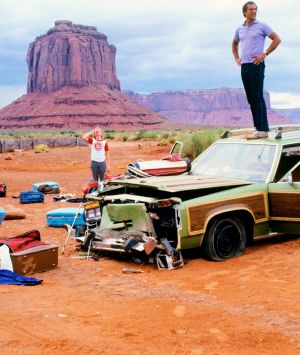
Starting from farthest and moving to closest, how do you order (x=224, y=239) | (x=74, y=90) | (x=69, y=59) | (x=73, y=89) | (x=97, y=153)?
(x=69, y=59) < (x=73, y=89) < (x=74, y=90) < (x=97, y=153) < (x=224, y=239)

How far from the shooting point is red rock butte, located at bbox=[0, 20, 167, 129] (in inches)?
Answer: 5197

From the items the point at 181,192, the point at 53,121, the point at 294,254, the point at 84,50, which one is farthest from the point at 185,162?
the point at 84,50

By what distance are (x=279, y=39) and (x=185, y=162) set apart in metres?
2.42

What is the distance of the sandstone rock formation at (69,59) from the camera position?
5768 inches

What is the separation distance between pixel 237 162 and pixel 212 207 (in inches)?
58.0

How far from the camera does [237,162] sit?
912 cm

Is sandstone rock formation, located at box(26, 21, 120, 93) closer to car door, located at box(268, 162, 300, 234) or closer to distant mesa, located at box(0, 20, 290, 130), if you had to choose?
distant mesa, located at box(0, 20, 290, 130)

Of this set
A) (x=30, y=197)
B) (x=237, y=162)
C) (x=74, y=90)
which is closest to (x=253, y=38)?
(x=237, y=162)

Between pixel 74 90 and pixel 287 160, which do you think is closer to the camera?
pixel 287 160

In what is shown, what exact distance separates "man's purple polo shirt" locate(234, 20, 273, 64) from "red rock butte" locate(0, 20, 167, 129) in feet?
390

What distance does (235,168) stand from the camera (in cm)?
904

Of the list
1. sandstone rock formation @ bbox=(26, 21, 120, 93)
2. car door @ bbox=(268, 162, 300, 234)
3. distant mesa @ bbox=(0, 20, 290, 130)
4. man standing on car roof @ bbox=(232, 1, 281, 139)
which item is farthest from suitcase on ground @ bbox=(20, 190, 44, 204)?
sandstone rock formation @ bbox=(26, 21, 120, 93)

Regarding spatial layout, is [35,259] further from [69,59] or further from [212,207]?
[69,59]

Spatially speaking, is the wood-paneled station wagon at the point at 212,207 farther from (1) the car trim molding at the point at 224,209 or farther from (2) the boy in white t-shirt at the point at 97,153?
(2) the boy in white t-shirt at the point at 97,153
